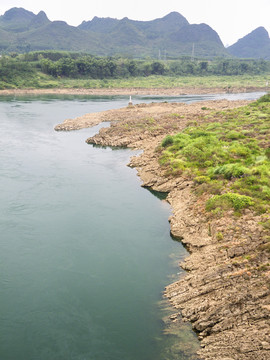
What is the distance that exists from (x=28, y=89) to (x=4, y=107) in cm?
3669

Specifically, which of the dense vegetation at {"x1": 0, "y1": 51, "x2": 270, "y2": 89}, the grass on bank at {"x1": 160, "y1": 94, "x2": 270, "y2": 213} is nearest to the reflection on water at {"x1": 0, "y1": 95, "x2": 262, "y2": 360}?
the grass on bank at {"x1": 160, "y1": 94, "x2": 270, "y2": 213}

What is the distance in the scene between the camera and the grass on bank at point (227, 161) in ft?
76.1

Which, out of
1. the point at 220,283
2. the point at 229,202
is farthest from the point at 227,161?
the point at 220,283

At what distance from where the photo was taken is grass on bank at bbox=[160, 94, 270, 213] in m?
23.2

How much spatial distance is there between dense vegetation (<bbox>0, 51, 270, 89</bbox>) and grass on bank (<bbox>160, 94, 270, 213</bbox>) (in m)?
84.4

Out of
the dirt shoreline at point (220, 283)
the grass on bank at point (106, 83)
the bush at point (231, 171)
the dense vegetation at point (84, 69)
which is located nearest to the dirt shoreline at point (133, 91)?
the grass on bank at point (106, 83)

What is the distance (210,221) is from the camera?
21922 mm

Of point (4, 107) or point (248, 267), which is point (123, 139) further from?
point (4, 107)

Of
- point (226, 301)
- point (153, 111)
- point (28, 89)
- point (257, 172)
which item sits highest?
point (28, 89)

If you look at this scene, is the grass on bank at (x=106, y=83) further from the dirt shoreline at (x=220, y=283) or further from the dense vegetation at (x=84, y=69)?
the dirt shoreline at (x=220, y=283)

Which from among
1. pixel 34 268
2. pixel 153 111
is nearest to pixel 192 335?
pixel 34 268

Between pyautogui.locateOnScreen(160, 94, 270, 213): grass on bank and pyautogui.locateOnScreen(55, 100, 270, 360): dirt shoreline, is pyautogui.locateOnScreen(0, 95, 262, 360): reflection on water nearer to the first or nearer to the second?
pyautogui.locateOnScreen(55, 100, 270, 360): dirt shoreline

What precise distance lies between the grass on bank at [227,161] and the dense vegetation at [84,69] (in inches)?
3323

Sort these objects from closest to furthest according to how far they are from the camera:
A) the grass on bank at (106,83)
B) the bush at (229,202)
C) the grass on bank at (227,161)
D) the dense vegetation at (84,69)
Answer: the bush at (229,202)
the grass on bank at (227,161)
the grass on bank at (106,83)
the dense vegetation at (84,69)
